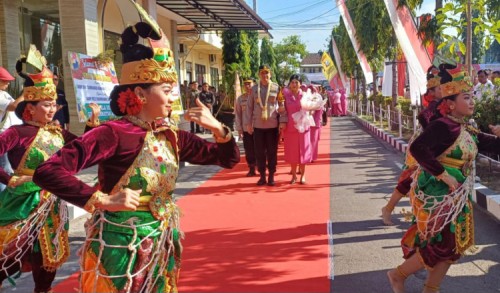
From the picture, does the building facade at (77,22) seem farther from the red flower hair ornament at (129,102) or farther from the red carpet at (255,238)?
the red flower hair ornament at (129,102)

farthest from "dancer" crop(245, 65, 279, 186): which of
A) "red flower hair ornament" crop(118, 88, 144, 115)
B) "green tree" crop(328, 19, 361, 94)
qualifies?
"green tree" crop(328, 19, 361, 94)

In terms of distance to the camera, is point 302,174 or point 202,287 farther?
point 302,174

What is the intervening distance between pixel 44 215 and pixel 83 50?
7003mm

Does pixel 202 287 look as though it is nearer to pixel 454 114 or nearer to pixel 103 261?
pixel 103 261

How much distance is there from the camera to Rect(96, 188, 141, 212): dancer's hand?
2.24 meters

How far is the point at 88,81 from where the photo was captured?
7.44 metres

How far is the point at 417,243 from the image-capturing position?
368cm

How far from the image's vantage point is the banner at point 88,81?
7.11 m

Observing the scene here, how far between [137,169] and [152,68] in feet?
1.61

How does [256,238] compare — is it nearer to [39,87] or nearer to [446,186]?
[446,186]

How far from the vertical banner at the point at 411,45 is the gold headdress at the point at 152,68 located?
5973 millimetres

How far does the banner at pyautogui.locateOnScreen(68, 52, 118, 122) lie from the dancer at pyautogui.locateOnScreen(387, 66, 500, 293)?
4.53m

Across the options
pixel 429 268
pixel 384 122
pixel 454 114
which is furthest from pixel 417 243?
pixel 384 122

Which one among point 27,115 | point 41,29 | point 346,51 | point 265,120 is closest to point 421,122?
point 27,115
